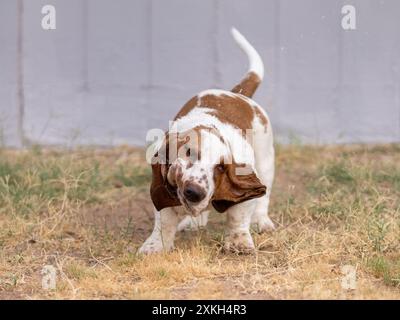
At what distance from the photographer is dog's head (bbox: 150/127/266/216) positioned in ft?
14.5

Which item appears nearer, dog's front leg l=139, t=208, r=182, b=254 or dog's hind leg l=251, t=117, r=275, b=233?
dog's front leg l=139, t=208, r=182, b=254

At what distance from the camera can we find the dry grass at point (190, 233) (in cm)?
443

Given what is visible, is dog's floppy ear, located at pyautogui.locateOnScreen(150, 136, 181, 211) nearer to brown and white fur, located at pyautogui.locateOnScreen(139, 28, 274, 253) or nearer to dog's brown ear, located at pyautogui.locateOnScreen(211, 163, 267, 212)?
brown and white fur, located at pyautogui.locateOnScreen(139, 28, 274, 253)

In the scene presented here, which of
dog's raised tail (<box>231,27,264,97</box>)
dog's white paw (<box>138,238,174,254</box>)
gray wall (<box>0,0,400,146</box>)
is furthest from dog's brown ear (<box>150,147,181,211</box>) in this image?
gray wall (<box>0,0,400,146</box>)

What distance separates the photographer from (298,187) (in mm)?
6355

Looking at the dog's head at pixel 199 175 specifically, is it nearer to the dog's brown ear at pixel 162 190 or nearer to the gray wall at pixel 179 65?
the dog's brown ear at pixel 162 190

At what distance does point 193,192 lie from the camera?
4363 millimetres

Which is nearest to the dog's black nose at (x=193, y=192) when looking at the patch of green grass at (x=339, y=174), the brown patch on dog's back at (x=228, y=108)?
the brown patch on dog's back at (x=228, y=108)

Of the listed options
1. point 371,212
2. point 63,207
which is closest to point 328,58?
point 371,212

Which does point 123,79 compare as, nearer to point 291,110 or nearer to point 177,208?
point 291,110

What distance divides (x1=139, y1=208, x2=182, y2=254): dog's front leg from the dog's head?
0.54ft

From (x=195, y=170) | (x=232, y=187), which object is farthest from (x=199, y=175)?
(x=232, y=187)

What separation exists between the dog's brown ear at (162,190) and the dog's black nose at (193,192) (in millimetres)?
219

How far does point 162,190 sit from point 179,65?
258cm
